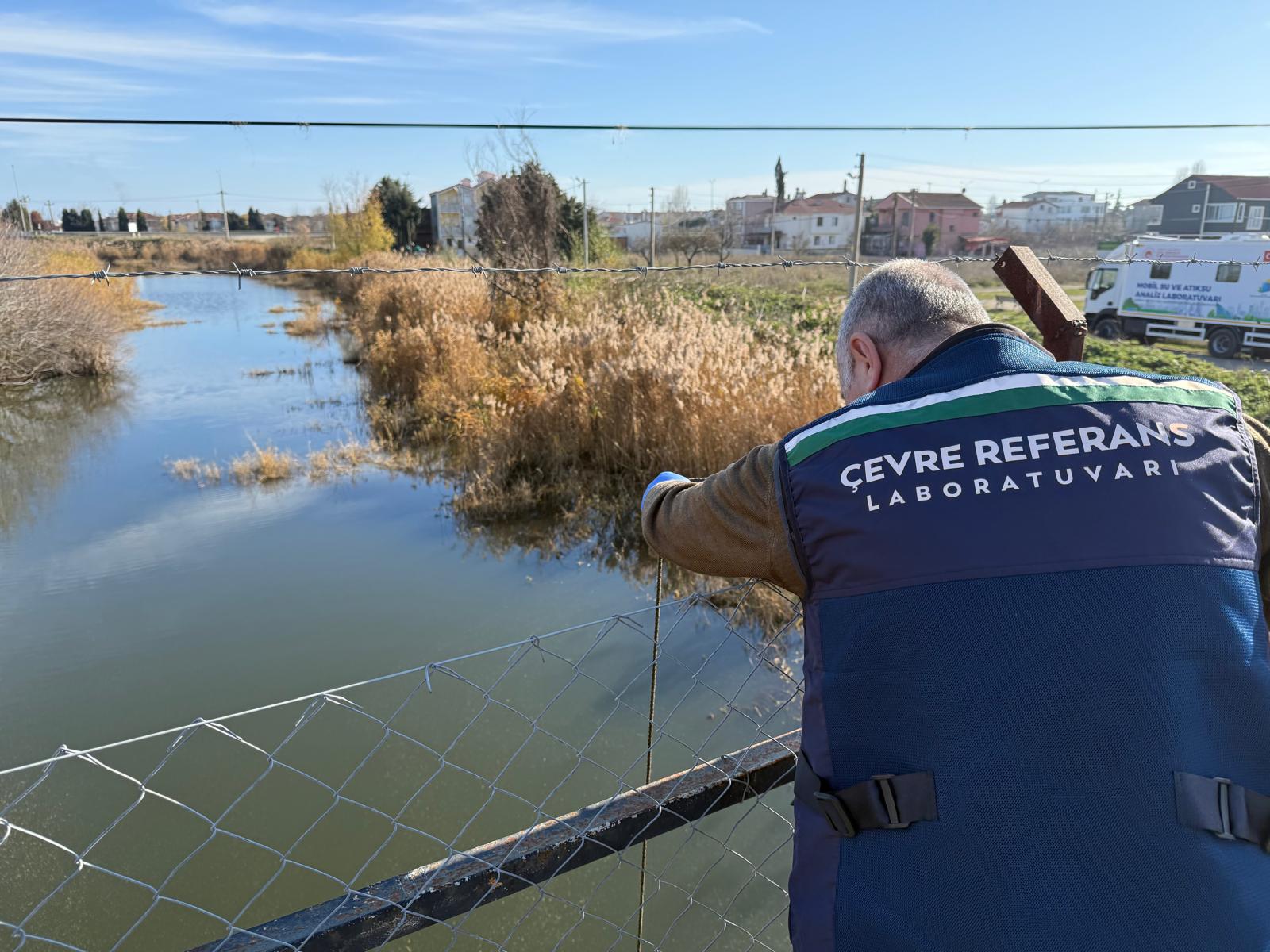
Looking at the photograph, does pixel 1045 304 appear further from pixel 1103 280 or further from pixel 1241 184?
pixel 1241 184

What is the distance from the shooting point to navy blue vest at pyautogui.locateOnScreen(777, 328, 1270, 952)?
1022 millimetres

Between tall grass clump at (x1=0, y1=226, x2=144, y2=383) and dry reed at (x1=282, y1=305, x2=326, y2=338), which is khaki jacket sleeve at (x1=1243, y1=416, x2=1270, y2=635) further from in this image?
dry reed at (x1=282, y1=305, x2=326, y2=338)

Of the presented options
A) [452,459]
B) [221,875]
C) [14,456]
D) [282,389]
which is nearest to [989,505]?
[221,875]

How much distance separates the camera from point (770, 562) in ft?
4.38

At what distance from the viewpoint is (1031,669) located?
3.41ft

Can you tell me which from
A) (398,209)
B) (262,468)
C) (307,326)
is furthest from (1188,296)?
(398,209)

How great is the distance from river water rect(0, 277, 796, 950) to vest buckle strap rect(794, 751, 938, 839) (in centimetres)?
82

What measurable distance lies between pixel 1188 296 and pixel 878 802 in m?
19.5

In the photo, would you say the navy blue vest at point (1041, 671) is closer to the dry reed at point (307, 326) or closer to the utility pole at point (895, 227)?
the dry reed at point (307, 326)

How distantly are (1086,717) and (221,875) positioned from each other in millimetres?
3496

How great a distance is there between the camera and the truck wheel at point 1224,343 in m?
16.2

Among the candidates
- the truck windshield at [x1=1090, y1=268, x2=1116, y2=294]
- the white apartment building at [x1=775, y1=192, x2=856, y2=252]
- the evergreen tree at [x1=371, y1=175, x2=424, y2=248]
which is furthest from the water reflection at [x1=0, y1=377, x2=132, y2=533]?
the white apartment building at [x1=775, y1=192, x2=856, y2=252]

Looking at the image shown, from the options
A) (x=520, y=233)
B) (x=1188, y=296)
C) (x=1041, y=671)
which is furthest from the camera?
(x=1188, y=296)

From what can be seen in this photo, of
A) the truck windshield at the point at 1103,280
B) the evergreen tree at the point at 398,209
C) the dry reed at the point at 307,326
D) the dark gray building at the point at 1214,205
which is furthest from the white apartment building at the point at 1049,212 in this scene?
the dry reed at the point at 307,326
